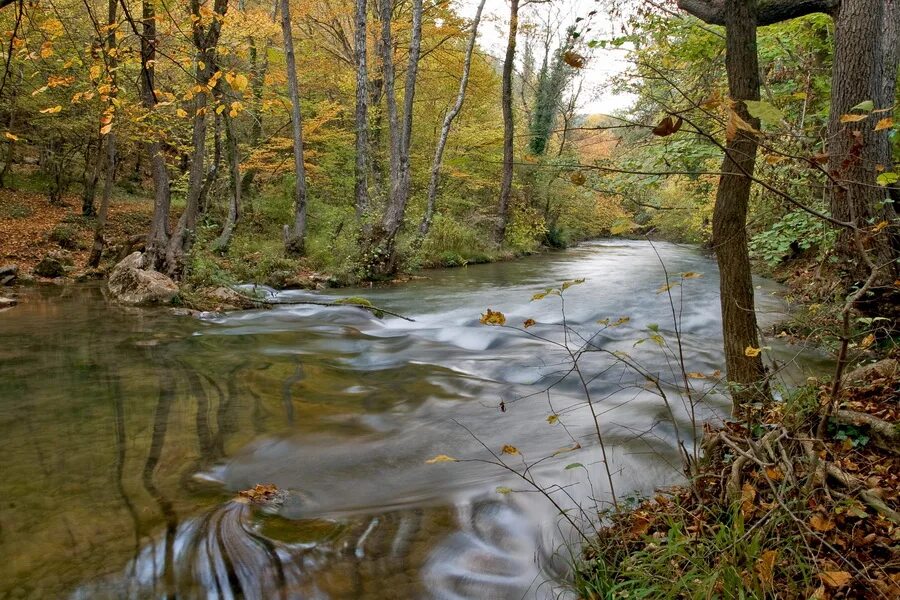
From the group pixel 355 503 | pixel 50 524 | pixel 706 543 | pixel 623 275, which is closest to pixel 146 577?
pixel 50 524

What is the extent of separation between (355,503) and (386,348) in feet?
13.8

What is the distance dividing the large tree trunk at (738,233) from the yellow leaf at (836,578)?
Result: 1311 mm

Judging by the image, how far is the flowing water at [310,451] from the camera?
2803 mm

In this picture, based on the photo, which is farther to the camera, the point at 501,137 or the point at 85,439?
the point at 501,137

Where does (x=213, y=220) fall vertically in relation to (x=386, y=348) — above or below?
above

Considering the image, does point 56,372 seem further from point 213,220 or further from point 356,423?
point 213,220

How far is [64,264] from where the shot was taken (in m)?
13.0

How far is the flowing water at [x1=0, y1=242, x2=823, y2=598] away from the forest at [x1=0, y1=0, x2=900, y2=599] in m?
0.27

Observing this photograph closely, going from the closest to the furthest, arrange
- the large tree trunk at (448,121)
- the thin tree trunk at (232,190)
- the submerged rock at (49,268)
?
1. the submerged rock at (49,268)
2. the large tree trunk at (448,121)
3. the thin tree trunk at (232,190)

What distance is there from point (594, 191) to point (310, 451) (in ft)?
11.9

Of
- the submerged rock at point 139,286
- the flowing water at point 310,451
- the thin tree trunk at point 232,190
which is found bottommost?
the flowing water at point 310,451

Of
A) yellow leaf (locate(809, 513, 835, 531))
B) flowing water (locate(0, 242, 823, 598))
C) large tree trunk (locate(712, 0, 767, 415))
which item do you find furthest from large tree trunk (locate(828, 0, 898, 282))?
yellow leaf (locate(809, 513, 835, 531))

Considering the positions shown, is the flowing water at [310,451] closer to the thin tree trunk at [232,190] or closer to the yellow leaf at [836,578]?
the yellow leaf at [836,578]

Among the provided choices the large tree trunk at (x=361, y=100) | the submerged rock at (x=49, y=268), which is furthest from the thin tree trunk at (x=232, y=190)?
the large tree trunk at (x=361, y=100)
